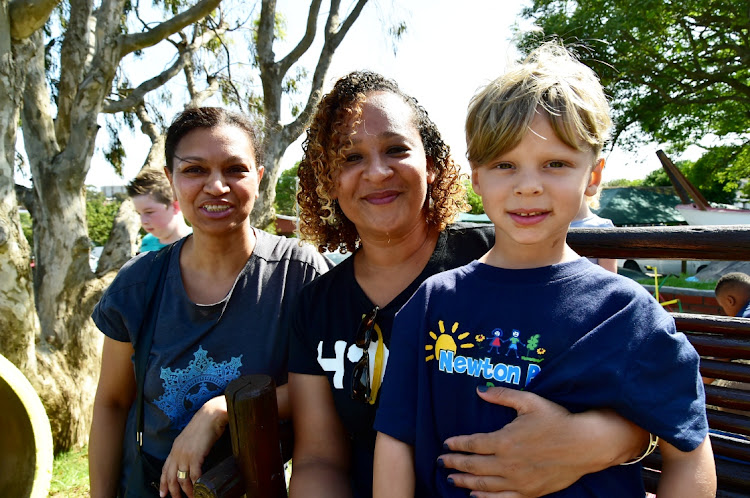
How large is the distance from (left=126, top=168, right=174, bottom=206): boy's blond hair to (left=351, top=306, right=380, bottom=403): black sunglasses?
3226 millimetres

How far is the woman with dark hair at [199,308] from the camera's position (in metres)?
1.98

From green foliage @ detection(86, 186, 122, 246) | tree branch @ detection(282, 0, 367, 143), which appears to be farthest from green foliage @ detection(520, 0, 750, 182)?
green foliage @ detection(86, 186, 122, 246)

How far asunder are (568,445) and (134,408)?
1.75m

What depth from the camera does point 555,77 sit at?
4.37 feet

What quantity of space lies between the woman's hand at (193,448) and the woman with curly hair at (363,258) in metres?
0.25

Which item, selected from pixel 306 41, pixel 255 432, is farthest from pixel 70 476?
pixel 306 41

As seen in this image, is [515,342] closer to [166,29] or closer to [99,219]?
[166,29]

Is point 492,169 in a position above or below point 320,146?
below

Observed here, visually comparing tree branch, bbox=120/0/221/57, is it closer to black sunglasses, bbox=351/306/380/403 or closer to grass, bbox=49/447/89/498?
grass, bbox=49/447/89/498

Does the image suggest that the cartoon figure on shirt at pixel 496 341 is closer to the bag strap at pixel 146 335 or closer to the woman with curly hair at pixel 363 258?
the woman with curly hair at pixel 363 258

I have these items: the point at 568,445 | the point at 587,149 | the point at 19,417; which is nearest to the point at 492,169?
the point at 587,149

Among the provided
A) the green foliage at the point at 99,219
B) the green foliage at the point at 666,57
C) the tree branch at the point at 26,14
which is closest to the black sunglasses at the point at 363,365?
the tree branch at the point at 26,14

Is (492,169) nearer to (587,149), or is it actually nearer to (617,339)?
(587,149)

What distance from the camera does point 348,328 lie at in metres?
1.71
